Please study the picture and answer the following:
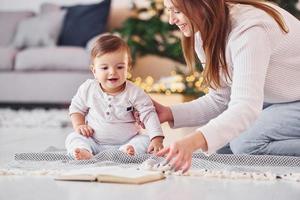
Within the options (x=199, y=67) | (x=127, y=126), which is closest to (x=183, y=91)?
(x=199, y=67)

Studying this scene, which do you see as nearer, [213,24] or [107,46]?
[213,24]

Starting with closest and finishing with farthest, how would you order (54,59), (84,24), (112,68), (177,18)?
(177,18)
(112,68)
(54,59)
(84,24)

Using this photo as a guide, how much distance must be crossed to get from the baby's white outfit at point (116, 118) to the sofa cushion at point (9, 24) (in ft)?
11.4

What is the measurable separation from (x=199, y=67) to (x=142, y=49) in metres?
0.79

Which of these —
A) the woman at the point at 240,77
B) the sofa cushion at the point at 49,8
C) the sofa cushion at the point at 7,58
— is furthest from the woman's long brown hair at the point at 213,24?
the sofa cushion at the point at 49,8

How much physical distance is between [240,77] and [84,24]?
151 inches

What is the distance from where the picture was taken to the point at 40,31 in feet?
18.0

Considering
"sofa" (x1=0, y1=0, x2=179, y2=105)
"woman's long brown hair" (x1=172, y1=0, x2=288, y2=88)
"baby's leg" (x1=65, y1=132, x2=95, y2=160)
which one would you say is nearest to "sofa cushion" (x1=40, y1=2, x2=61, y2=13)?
"sofa" (x1=0, y1=0, x2=179, y2=105)

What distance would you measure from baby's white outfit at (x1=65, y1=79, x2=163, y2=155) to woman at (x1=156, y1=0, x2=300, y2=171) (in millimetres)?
74

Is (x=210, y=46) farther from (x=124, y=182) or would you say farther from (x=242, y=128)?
(x=124, y=182)

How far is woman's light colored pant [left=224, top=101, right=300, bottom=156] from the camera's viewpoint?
2.26 m

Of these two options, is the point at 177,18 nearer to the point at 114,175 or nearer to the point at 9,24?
the point at 114,175

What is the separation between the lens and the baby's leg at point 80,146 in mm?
2174

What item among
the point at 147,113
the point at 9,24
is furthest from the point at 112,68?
the point at 9,24
